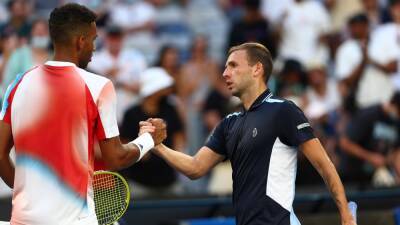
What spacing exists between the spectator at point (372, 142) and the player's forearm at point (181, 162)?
5.23 m

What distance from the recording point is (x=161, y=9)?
53.3 ft

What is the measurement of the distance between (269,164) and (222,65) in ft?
26.3

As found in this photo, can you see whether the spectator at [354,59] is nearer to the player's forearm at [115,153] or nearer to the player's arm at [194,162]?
the player's arm at [194,162]

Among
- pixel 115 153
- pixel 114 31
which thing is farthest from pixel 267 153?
pixel 114 31

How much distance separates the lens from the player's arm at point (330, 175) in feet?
22.2

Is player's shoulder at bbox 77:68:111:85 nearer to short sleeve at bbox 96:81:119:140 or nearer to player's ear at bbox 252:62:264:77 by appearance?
short sleeve at bbox 96:81:119:140

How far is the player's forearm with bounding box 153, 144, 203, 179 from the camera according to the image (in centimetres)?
750

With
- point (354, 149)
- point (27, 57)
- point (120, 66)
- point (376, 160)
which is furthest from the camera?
point (120, 66)

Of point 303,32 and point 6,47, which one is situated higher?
point 6,47

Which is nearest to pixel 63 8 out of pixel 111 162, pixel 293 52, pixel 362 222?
pixel 111 162

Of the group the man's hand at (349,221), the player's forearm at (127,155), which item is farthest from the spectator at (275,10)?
→ the player's forearm at (127,155)

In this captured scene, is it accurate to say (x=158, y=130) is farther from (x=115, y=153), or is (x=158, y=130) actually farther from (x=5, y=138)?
(x=5, y=138)

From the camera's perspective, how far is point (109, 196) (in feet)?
21.7

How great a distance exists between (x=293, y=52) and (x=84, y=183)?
29.3 ft
